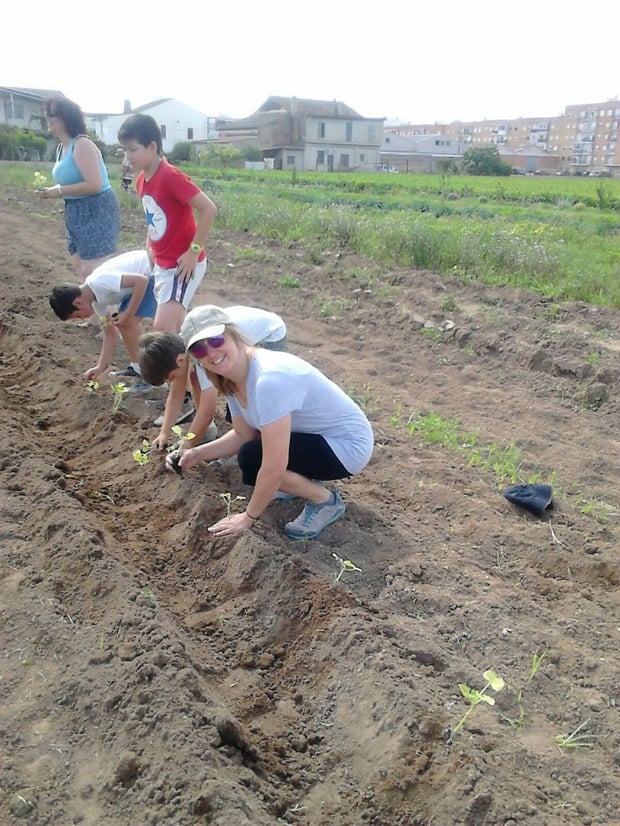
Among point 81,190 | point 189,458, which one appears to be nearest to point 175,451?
point 189,458

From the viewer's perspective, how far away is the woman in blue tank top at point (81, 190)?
17.8 ft

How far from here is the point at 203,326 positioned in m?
3.03

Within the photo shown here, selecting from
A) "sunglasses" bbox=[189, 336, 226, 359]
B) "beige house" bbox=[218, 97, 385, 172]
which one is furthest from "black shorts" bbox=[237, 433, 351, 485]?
"beige house" bbox=[218, 97, 385, 172]

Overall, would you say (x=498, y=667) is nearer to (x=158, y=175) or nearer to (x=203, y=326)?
(x=203, y=326)

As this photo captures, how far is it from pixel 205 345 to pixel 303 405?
605 mm

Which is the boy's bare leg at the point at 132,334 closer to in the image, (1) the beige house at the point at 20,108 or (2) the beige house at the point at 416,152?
(1) the beige house at the point at 20,108

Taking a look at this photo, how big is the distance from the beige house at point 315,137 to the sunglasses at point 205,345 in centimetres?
5573

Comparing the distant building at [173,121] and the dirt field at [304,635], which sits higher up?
the distant building at [173,121]

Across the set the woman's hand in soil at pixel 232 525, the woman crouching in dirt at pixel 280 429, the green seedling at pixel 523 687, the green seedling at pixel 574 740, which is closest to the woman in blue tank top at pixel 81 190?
the woman crouching in dirt at pixel 280 429

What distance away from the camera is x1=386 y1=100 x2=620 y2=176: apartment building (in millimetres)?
122438

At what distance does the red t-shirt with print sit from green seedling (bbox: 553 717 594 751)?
3343mm

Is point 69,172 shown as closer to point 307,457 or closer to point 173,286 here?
point 173,286

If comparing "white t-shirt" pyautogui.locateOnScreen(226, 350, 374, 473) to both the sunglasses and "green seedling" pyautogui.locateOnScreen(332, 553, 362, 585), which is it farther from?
"green seedling" pyautogui.locateOnScreen(332, 553, 362, 585)

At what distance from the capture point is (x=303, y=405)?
134 inches
